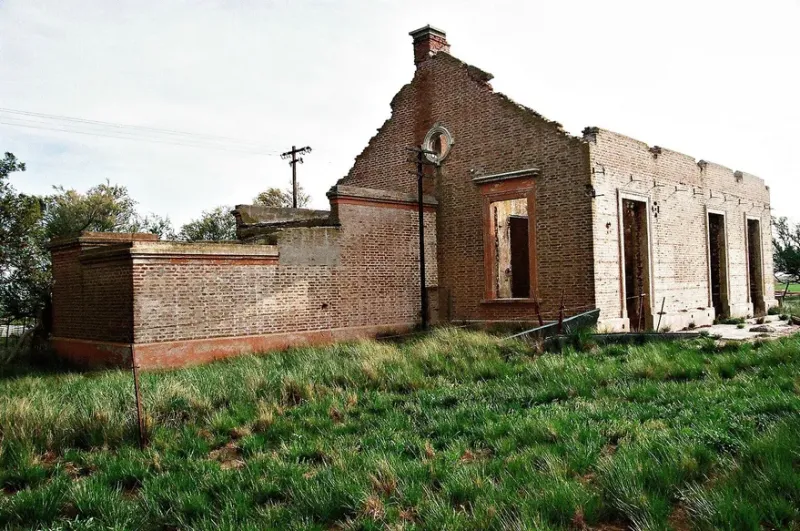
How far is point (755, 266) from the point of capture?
925 inches

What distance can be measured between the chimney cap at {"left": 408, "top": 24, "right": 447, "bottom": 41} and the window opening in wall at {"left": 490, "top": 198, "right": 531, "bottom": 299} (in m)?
5.26

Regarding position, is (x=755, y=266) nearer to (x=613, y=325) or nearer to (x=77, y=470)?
(x=613, y=325)

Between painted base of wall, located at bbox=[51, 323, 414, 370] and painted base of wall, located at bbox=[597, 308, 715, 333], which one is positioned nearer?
painted base of wall, located at bbox=[51, 323, 414, 370]

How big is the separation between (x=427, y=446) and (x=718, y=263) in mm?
18135

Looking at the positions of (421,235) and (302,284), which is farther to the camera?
(421,235)

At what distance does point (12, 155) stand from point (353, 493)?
20405mm

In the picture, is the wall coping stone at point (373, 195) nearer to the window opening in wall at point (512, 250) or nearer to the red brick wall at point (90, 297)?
the window opening in wall at point (512, 250)

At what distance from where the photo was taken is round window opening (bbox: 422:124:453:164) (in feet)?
59.0

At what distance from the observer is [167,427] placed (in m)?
7.84

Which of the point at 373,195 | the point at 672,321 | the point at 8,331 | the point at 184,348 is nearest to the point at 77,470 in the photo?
the point at 184,348

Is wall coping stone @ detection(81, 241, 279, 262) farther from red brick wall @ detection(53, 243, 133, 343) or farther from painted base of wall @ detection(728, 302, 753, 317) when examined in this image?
painted base of wall @ detection(728, 302, 753, 317)

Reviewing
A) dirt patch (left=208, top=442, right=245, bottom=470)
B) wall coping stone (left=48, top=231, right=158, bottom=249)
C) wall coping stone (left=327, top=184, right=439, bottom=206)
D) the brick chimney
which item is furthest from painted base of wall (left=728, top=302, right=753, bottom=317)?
dirt patch (left=208, top=442, right=245, bottom=470)

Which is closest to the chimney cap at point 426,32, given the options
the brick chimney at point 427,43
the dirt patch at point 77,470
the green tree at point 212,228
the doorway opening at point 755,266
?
the brick chimney at point 427,43

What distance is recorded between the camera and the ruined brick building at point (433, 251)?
43.3 feet
